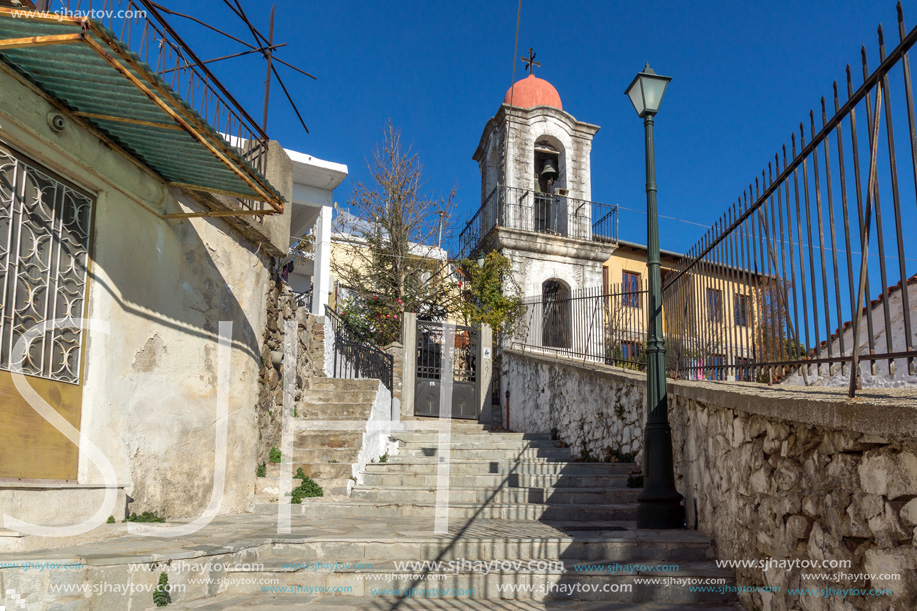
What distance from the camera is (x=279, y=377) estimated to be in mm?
8500

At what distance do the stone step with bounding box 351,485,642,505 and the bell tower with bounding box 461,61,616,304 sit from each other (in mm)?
9783

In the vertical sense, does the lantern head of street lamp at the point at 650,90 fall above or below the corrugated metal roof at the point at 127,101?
above

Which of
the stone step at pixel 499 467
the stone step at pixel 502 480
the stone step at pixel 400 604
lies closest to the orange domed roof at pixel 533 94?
the stone step at pixel 499 467

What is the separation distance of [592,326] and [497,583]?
7633 mm

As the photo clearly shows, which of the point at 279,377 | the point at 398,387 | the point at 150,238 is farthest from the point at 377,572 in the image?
the point at 398,387

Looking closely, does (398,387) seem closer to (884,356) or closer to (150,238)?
(150,238)

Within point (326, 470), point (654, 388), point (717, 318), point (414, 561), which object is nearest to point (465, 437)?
point (326, 470)

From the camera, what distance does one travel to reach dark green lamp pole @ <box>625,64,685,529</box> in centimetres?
562

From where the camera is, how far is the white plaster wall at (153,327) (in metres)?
4.96

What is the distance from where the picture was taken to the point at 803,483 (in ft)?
11.2

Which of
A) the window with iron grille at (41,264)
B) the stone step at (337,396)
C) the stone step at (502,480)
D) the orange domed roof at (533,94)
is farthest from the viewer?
the orange domed roof at (533,94)

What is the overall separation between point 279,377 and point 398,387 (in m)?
5.64

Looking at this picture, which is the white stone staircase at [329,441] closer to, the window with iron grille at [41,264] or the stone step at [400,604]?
the stone step at [400,604]

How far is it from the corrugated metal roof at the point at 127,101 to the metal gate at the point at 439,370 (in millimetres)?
8995
